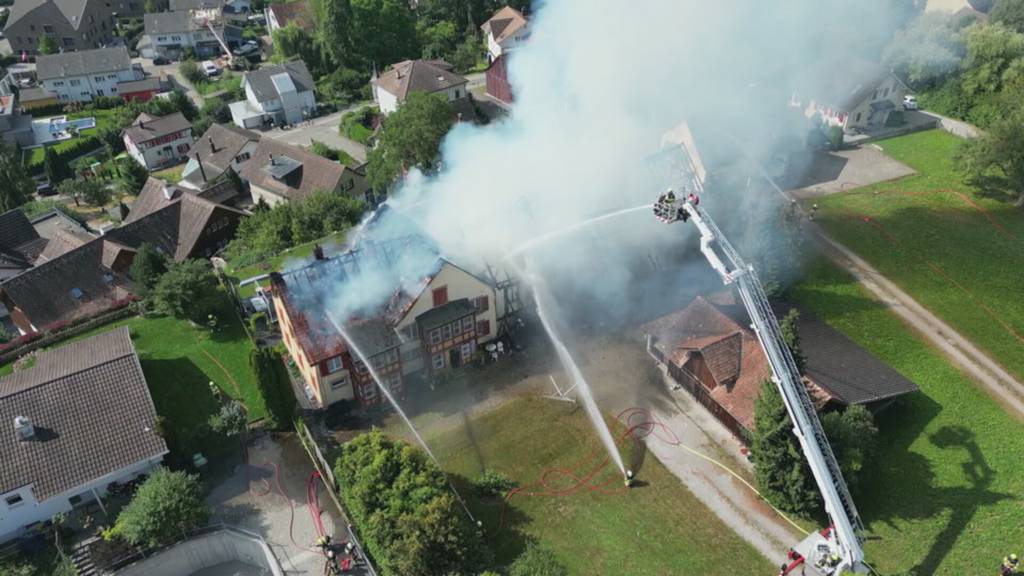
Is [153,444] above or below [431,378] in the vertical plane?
above

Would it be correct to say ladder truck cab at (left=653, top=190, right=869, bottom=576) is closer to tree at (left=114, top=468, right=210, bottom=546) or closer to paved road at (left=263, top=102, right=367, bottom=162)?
tree at (left=114, top=468, right=210, bottom=546)

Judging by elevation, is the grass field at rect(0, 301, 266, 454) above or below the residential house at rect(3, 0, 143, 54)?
below

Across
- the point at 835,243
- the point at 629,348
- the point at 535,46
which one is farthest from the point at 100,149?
the point at 835,243

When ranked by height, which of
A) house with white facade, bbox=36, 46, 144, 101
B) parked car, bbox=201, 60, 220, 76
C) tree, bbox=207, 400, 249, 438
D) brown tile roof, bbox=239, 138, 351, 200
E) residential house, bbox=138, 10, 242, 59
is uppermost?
residential house, bbox=138, 10, 242, 59

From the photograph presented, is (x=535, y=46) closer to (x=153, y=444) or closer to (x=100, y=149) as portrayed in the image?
(x=153, y=444)

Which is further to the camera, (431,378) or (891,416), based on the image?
(431,378)

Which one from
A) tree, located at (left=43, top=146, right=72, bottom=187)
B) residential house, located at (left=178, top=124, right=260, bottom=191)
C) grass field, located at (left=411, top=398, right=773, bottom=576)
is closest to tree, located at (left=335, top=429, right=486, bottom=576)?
grass field, located at (left=411, top=398, right=773, bottom=576)
